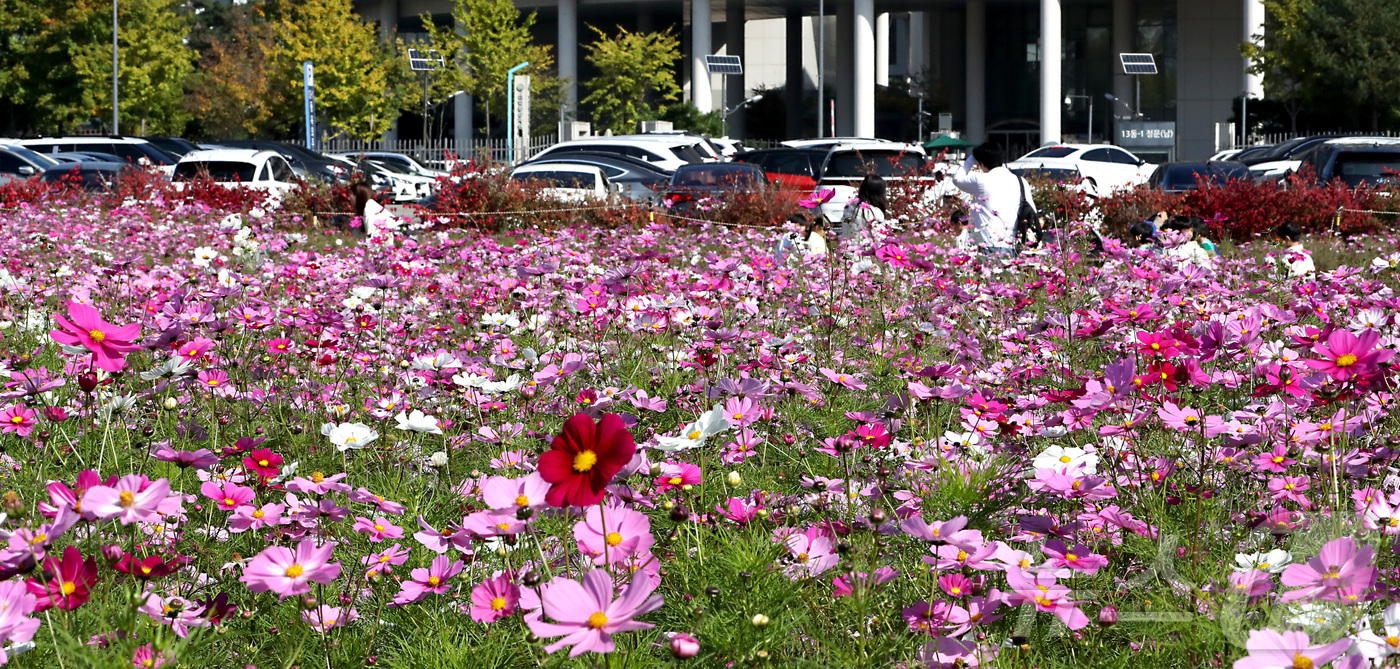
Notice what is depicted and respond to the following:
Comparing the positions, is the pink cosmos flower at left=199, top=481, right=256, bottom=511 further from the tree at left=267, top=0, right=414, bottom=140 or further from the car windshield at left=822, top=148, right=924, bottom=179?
the tree at left=267, top=0, right=414, bottom=140

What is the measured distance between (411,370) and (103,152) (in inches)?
1162

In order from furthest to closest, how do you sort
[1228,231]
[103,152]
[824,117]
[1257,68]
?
[824,117] → [1257,68] → [103,152] → [1228,231]

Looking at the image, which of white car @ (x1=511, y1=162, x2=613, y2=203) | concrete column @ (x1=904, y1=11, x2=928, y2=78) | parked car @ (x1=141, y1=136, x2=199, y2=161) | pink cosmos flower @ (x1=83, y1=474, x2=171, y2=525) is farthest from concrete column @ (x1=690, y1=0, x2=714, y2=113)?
pink cosmos flower @ (x1=83, y1=474, x2=171, y2=525)

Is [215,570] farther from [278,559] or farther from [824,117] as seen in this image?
[824,117]

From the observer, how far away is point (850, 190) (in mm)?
16406

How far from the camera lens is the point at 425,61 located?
45.1 metres

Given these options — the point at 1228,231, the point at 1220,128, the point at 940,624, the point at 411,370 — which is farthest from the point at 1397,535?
the point at 1220,128

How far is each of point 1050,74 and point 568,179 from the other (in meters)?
31.1

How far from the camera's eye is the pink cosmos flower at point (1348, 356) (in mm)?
2004

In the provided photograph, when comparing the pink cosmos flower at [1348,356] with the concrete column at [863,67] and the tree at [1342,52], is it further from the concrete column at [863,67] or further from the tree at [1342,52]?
the concrete column at [863,67]

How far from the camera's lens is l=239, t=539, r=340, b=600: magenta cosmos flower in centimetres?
172

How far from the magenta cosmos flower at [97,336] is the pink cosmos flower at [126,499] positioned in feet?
1.59

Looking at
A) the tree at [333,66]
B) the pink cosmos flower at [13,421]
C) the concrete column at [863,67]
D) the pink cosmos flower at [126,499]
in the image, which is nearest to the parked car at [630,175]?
the pink cosmos flower at [13,421]

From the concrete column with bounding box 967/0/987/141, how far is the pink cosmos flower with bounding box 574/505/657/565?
173ft
